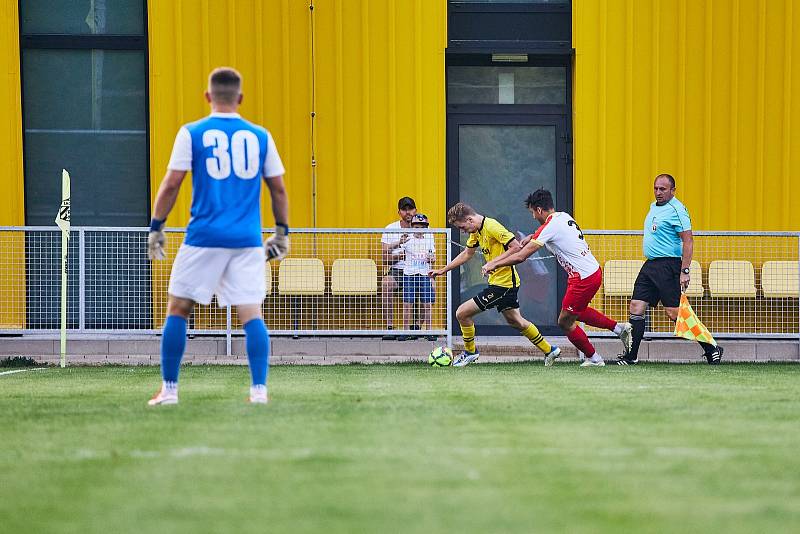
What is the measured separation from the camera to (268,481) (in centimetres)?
415

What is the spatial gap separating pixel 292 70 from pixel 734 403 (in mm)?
8964

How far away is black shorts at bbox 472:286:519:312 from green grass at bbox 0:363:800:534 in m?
3.43

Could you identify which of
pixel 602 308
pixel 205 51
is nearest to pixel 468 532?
pixel 602 308

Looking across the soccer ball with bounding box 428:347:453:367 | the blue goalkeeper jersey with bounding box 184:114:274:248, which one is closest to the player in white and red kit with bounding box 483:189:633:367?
the soccer ball with bounding box 428:347:453:367

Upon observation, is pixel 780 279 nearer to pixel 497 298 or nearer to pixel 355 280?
pixel 497 298

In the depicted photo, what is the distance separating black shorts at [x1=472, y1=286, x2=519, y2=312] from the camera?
38.3 ft

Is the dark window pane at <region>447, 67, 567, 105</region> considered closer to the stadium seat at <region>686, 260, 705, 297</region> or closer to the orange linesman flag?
the stadium seat at <region>686, 260, 705, 297</region>

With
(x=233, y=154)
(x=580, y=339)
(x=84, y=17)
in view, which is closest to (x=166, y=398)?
(x=233, y=154)

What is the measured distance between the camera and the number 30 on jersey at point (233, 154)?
6.74m

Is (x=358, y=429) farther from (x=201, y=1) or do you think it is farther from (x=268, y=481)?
(x=201, y=1)

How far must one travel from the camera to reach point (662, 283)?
1218 centimetres

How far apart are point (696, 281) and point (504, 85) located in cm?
362

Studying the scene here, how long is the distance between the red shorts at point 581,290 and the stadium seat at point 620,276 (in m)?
2.14

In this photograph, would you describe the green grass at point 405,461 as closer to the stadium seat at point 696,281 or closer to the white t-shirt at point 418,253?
the white t-shirt at point 418,253
